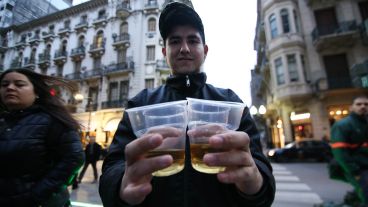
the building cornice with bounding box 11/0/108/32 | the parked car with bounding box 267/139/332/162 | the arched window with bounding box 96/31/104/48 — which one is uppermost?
the building cornice with bounding box 11/0/108/32

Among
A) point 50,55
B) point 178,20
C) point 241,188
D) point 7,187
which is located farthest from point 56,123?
point 50,55

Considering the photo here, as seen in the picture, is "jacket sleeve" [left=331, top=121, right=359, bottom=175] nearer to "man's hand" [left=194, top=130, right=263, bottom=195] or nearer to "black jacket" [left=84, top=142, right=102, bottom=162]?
"man's hand" [left=194, top=130, right=263, bottom=195]

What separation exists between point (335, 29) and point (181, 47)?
21901 millimetres

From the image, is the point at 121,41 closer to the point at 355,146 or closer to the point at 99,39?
the point at 99,39

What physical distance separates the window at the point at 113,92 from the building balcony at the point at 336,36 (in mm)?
21306

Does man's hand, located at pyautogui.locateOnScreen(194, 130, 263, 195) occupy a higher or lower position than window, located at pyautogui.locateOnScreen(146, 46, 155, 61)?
lower

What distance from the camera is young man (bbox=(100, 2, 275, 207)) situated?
2.94 ft

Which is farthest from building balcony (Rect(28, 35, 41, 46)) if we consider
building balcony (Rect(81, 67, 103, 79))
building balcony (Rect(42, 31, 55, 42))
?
building balcony (Rect(81, 67, 103, 79))

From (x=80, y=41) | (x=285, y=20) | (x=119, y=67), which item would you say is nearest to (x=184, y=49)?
(x=285, y=20)

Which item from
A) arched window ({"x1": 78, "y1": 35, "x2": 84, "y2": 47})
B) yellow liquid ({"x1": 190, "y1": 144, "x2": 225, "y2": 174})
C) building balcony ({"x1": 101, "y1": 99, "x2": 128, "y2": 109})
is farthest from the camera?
arched window ({"x1": 78, "y1": 35, "x2": 84, "y2": 47})

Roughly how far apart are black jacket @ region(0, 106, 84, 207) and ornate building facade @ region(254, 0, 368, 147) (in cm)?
1886

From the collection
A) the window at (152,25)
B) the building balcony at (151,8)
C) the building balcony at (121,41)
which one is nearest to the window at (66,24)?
the building balcony at (121,41)

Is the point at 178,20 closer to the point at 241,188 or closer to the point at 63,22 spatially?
the point at 241,188

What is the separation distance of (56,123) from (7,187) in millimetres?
703
